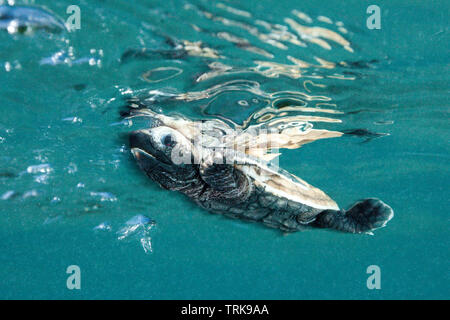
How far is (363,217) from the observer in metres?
8.36

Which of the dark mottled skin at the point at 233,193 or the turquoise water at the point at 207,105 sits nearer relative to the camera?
the turquoise water at the point at 207,105

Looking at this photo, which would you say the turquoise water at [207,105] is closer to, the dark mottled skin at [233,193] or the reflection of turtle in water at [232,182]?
the reflection of turtle in water at [232,182]

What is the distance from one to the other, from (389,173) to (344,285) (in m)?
45.1

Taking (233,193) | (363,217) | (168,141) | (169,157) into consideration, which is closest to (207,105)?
(168,141)

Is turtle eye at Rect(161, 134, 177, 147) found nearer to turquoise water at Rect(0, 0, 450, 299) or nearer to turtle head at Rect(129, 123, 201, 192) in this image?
turtle head at Rect(129, 123, 201, 192)

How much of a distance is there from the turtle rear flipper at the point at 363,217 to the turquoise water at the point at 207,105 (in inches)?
108

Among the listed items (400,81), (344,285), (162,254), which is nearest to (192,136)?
(400,81)

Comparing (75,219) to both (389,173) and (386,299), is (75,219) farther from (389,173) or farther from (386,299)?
(386,299)

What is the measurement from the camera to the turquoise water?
5.69 metres

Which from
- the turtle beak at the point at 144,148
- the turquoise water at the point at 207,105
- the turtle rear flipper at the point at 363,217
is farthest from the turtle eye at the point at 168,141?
the turtle rear flipper at the point at 363,217

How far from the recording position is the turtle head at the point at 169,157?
725 cm

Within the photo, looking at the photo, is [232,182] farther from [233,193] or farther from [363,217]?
[363,217]

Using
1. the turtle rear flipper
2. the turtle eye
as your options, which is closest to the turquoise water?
the turtle eye

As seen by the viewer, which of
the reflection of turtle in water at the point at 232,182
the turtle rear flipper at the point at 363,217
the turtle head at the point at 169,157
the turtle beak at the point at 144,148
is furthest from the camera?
the turtle rear flipper at the point at 363,217
